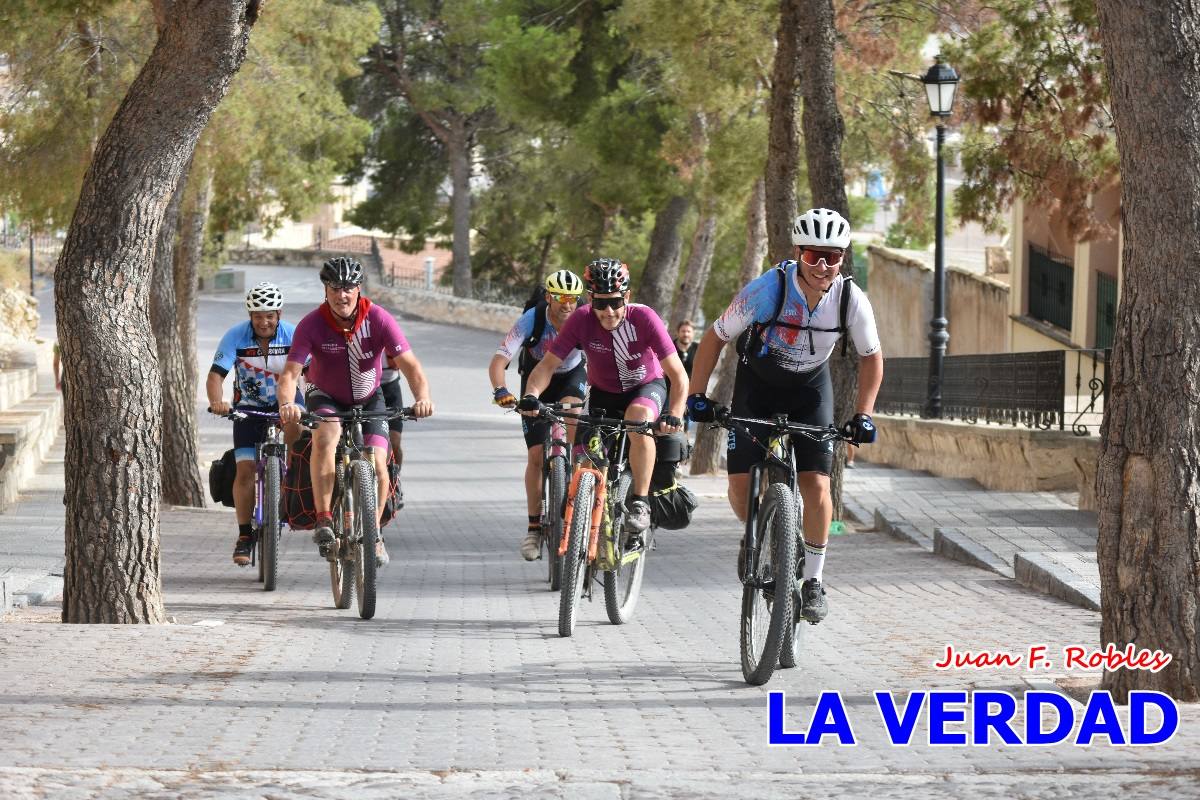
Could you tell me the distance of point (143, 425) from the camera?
9.51m

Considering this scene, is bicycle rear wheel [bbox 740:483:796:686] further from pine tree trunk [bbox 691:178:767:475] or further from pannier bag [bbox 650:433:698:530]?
pine tree trunk [bbox 691:178:767:475]

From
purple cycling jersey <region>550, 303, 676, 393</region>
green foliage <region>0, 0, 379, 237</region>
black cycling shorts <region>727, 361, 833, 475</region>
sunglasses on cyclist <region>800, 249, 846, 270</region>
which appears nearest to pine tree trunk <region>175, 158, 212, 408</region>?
green foliage <region>0, 0, 379, 237</region>

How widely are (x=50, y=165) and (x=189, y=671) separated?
12945 millimetres

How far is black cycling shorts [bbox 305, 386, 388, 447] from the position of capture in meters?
10.3

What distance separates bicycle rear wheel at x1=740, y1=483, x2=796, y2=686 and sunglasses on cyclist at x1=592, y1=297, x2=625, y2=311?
249 cm

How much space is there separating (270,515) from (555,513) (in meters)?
1.78

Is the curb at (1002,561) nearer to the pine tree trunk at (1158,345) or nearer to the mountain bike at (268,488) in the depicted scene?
the pine tree trunk at (1158,345)

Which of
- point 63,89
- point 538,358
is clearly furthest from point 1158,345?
point 63,89

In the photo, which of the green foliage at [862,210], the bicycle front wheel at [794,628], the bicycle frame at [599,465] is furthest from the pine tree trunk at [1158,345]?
the green foliage at [862,210]

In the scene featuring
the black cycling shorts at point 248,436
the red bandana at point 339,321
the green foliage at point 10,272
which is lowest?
the black cycling shorts at point 248,436

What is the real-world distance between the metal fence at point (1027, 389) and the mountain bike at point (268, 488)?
280 inches

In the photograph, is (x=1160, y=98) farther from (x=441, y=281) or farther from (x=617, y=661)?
(x=441, y=281)

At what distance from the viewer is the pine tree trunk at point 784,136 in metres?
16.0

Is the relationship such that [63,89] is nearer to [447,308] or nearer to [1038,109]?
[1038,109]
